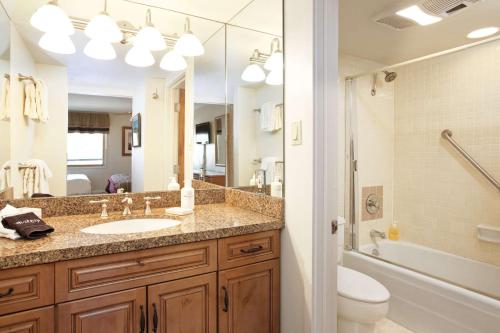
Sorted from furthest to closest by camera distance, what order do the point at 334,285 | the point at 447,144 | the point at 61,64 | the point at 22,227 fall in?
the point at 447,144
the point at 61,64
the point at 334,285
the point at 22,227

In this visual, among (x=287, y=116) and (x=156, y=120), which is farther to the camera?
(x=156, y=120)

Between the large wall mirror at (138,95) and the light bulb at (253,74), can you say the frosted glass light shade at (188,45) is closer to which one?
the large wall mirror at (138,95)

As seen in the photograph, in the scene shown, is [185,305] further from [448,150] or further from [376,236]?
[448,150]

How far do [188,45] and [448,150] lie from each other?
2.37 m

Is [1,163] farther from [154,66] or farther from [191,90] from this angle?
[191,90]

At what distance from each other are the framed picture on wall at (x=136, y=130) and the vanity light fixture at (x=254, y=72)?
0.73 metres

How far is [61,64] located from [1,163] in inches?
23.5

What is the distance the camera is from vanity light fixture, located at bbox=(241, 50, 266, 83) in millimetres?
1786

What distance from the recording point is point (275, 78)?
162 cm

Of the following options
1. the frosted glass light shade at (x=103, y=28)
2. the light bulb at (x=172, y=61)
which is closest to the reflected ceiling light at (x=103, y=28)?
the frosted glass light shade at (x=103, y=28)

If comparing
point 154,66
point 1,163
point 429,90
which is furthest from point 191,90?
point 429,90

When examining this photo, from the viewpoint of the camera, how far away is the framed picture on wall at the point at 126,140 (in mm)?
1781

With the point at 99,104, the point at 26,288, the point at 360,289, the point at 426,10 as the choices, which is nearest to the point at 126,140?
the point at 99,104

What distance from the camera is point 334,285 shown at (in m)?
1.37
